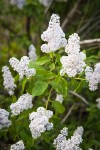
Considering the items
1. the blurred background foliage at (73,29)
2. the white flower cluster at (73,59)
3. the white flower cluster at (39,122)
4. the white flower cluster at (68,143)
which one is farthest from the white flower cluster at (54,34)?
the blurred background foliage at (73,29)

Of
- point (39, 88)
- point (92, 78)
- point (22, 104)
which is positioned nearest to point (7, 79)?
point (22, 104)

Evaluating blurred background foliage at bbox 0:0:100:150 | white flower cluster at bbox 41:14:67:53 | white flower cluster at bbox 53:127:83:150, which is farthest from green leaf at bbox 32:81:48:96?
blurred background foliage at bbox 0:0:100:150

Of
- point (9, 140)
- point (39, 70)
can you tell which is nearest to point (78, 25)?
point (9, 140)

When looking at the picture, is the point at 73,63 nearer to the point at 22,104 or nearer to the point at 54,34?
the point at 54,34

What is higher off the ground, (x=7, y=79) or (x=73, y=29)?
(x=73, y=29)

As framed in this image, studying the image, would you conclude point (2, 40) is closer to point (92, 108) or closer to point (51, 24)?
point (92, 108)

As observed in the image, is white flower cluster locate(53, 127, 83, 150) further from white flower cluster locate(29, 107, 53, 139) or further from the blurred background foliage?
the blurred background foliage

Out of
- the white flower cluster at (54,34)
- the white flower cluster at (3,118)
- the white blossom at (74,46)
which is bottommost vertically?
the white flower cluster at (3,118)

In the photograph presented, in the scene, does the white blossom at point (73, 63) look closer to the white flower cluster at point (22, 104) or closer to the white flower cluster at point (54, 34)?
the white flower cluster at point (54, 34)

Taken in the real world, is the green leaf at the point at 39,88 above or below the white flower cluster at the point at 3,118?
below
